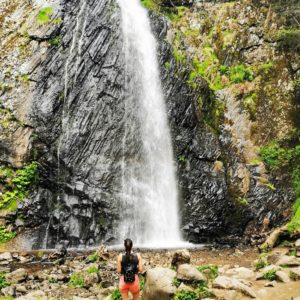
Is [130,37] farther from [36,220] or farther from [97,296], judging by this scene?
[97,296]

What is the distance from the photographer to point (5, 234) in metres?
17.6

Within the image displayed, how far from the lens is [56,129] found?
1978 cm

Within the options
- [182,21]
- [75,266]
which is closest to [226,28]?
[182,21]

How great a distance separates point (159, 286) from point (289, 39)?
2101 cm

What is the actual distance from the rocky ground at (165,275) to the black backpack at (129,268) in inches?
44.3

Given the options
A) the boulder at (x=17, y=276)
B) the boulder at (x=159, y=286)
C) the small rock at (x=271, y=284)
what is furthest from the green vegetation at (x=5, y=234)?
the small rock at (x=271, y=284)

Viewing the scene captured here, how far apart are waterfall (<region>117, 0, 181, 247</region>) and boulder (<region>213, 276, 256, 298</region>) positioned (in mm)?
9645

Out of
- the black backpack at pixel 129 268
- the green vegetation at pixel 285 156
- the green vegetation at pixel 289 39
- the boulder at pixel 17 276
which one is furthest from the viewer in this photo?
the green vegetation at pixel 289 39

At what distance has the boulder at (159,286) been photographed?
8.38m

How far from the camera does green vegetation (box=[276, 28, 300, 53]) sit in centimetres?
2436

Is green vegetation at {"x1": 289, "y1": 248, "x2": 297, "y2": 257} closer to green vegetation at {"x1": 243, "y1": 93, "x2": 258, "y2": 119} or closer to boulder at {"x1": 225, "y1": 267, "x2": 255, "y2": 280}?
boulder at {"x1": 225, "y1": 267, "x2": 255, "y2": 280}

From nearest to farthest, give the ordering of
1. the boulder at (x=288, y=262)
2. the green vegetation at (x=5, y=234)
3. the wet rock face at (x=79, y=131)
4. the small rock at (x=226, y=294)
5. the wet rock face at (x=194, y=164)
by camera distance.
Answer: the small rock at (x=226, y=294), the boulder at (x=288, y=262), the green vegetation at (x=5, y=234), the wet rock face at (x=79, y=131), the wet rock face at (x=194, y=164)

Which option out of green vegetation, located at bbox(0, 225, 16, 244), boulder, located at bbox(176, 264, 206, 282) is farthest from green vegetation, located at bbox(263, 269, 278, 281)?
green vegetation, located at bbox(0, 225, 16, 244)

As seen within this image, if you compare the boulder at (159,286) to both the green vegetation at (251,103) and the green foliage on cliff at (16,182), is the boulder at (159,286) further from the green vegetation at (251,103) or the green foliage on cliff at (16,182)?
the green vegetation at (251,103)
